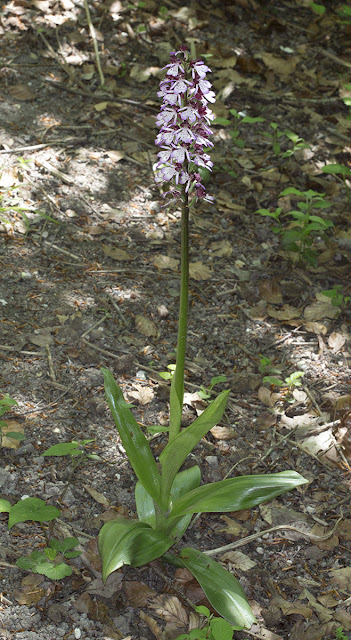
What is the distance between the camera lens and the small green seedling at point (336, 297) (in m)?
4.06

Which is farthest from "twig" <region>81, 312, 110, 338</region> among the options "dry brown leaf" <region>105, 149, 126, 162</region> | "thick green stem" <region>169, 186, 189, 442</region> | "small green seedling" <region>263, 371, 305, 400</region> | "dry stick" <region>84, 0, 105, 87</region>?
"dry stick" <region>84, 0, 105, 87</region>

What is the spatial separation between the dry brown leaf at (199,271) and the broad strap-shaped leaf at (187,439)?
183 cm

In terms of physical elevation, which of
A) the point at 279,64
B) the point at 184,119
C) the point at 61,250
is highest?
the point at 184,119

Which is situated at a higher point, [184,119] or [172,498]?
[184,119]

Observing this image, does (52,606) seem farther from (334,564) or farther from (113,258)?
(113,258)

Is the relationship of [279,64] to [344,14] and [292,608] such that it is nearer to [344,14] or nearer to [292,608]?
[344,14]

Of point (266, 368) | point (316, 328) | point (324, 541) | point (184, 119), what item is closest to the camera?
point (184, 119)

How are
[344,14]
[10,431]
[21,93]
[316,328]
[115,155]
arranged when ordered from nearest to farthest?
1. [10,431]
2. [316,328]
3. [115,155]
4. [21,93]
5. [344,14]

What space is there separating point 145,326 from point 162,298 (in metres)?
0.30

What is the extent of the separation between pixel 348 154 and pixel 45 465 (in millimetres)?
3770

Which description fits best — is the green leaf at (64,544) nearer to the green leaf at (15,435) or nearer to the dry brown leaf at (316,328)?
the green leaf at (15,435)

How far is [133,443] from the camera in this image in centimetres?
266

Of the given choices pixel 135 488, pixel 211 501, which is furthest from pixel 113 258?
pixel 211 501

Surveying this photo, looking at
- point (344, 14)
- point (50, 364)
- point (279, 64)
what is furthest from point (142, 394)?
point (344, 14)
